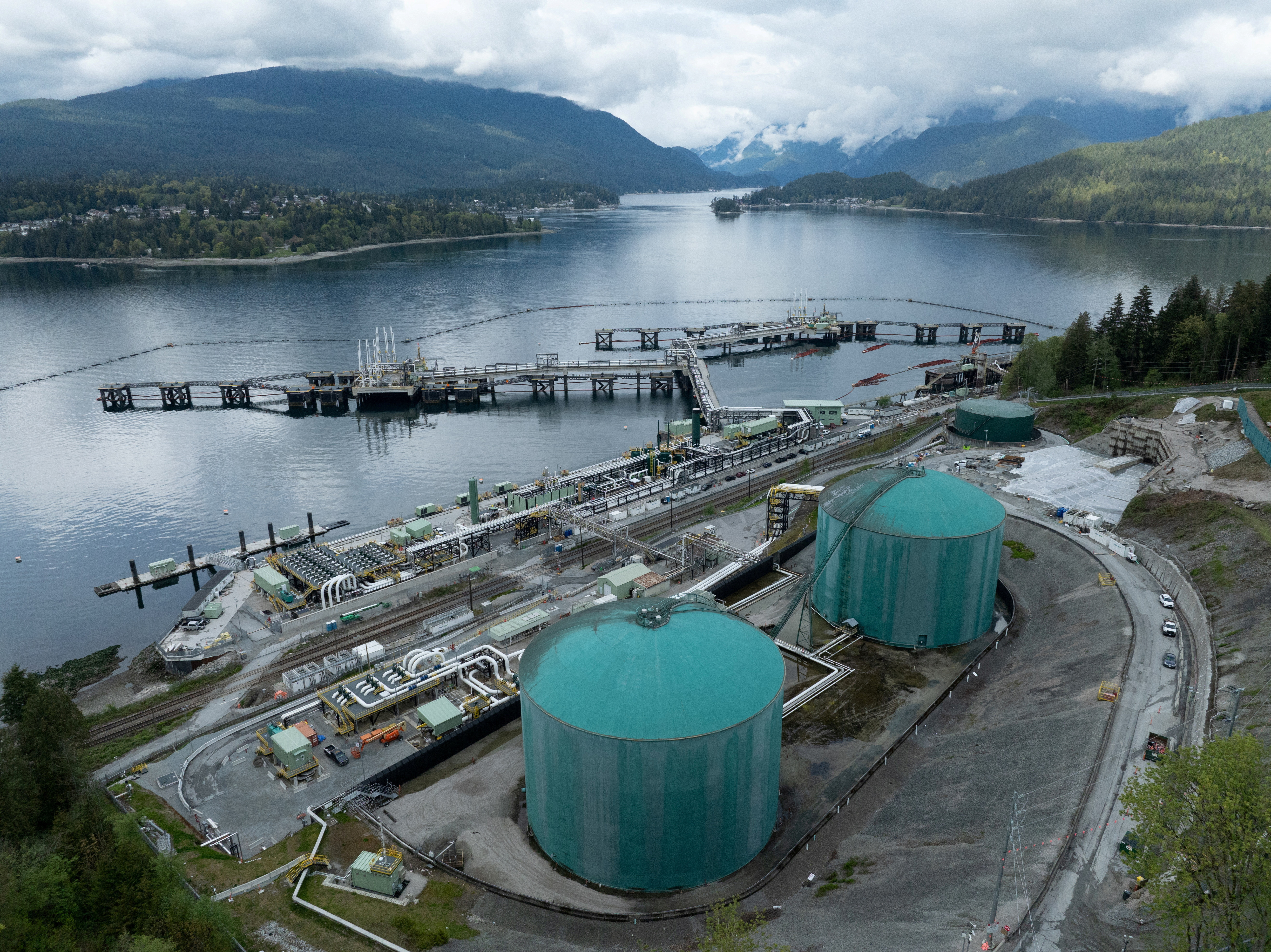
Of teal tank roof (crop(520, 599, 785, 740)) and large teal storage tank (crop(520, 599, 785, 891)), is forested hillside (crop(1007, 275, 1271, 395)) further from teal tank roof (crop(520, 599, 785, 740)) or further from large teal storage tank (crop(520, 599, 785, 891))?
large teal storage tank (crop(520, 599, 785, 891))

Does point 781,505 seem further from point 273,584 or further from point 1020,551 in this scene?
point 273,584

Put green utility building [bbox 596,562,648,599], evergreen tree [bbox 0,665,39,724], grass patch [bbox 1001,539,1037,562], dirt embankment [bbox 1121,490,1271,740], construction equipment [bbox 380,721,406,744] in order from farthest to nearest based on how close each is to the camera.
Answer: green utility building [bbox 596,562,648,599] < grass patch [bbox 1001,539,1037,562] < construction equipment [bbox 380,721,406,744] < dirt embankment [bbox 1121,490,1271,740] < evergreen tree [bbox 0,665,39,724]

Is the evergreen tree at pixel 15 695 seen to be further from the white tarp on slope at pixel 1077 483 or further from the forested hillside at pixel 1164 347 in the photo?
the forested hillside at pixel 1164 347

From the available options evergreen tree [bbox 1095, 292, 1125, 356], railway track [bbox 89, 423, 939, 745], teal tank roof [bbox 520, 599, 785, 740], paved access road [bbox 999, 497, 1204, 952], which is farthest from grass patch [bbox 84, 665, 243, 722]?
evergreen tree [bbox 1095, 292, 1125, 356]

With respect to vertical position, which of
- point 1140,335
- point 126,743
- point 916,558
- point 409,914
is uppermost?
point 1140,335

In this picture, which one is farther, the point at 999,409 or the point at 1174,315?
the point at 1174,315

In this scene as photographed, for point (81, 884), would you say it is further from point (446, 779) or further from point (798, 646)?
point (798, 646)

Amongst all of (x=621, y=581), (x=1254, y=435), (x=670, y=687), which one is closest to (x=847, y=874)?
(x=670, y=687)
